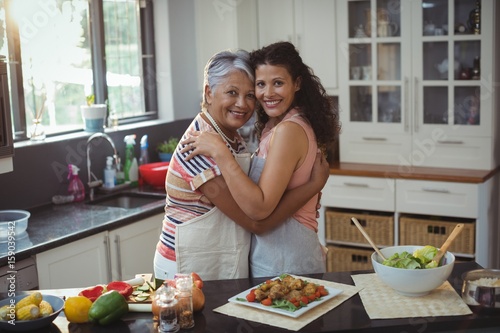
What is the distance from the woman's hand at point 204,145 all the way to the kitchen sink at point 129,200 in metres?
1.84

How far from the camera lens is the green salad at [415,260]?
7.20ft

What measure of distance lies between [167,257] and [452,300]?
1014mm

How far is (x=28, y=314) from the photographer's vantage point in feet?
6.64

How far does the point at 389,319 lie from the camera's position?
2.05m

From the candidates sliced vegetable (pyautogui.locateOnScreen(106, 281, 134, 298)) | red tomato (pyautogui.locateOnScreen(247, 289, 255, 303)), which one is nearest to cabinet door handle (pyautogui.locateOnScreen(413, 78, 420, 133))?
red tomato (pyautogui.locateOnScreen(247, 289, 255, 303))

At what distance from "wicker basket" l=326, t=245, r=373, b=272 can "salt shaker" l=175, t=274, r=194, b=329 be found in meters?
2.82

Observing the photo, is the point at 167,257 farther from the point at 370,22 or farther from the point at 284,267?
the point at 370,22

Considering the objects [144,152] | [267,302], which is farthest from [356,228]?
[267,302]

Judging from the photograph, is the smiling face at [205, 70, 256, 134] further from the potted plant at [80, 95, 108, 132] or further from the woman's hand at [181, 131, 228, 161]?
the potted plant at [80, 95, 108, 132]

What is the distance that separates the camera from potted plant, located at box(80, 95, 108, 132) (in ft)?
14.2

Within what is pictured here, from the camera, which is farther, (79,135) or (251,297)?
(79,135)

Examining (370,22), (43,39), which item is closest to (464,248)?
(370,22)

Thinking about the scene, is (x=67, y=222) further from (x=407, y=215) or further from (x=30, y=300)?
(x=407, y=215)

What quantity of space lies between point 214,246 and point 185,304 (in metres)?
0.54
